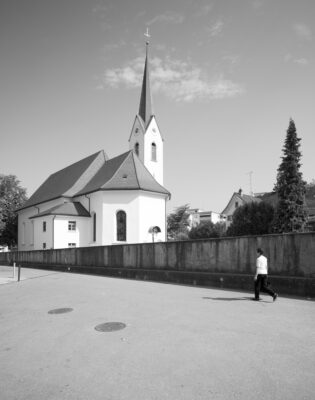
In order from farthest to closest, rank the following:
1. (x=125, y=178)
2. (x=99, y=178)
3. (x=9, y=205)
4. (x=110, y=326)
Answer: (x=9, y=205) < (x=99, y=178) < (x=125, y=178) < (x=110, y=326)

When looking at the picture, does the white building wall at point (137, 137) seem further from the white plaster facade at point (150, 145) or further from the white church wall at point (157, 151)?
the white church wall at point (157, 151)

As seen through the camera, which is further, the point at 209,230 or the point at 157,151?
the point at 209,230

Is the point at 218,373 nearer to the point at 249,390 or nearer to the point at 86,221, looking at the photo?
the point at 249,390

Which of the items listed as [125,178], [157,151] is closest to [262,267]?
[125,178]

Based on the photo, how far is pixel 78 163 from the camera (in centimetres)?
5188

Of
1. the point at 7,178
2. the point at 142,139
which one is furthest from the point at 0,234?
the point at 142,139

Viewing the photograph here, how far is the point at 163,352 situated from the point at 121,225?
32.6 metres

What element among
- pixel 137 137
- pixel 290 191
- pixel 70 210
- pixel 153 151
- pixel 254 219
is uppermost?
pixel 137 137

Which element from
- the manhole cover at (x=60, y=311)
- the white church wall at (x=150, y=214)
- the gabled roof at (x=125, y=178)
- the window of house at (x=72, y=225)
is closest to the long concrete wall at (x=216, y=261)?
the manhole cover at (x=60, y=311)

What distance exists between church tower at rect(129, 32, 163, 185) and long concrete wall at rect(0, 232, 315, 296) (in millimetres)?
28381

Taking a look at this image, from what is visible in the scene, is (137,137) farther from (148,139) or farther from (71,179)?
(71,179)

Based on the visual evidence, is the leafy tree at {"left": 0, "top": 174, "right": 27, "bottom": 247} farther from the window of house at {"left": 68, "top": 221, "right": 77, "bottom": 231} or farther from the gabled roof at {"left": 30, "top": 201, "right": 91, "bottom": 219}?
the window of house at {"left": 68, "top": 221, "right": 77, "bottom": 231}

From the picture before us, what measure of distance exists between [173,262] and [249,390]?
12.6 m

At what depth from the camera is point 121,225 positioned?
38062mm
